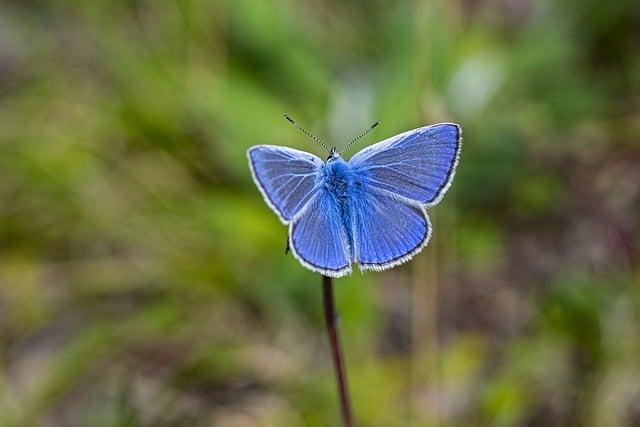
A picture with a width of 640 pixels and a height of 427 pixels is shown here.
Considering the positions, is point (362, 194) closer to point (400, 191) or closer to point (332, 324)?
point (400, 191)

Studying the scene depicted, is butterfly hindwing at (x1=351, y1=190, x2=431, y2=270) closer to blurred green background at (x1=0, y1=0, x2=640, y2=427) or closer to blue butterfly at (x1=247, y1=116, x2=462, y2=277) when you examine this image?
blue butterfly at (x1=247, y1=116, x2=462, y2=277)

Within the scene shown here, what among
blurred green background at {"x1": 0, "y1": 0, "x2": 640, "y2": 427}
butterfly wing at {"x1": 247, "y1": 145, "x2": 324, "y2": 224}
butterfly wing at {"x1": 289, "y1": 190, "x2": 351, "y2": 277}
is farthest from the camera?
blurred green background at {"x1": 0, "y1": 0, "x2": 640, "y2": 427}

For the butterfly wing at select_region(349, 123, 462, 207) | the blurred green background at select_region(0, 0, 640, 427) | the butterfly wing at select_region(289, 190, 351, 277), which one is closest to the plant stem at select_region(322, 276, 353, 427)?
the butterfly wing at select_region(289, 190, 351, 277)

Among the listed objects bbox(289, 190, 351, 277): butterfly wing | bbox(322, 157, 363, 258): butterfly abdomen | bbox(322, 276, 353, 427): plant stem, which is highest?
bbox(322, 157, 363, 258): butterfly abdomen

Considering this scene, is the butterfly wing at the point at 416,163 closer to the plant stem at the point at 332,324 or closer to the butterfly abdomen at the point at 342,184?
the butterfly abdomen at the point at 342,184

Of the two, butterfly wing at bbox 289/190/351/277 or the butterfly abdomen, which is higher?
the butterfly abdomen

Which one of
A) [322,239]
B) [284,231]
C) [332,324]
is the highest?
[284,231]

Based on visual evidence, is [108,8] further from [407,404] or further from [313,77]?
[407,404]

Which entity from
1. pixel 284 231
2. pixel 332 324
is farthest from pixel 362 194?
pixel 284 231
